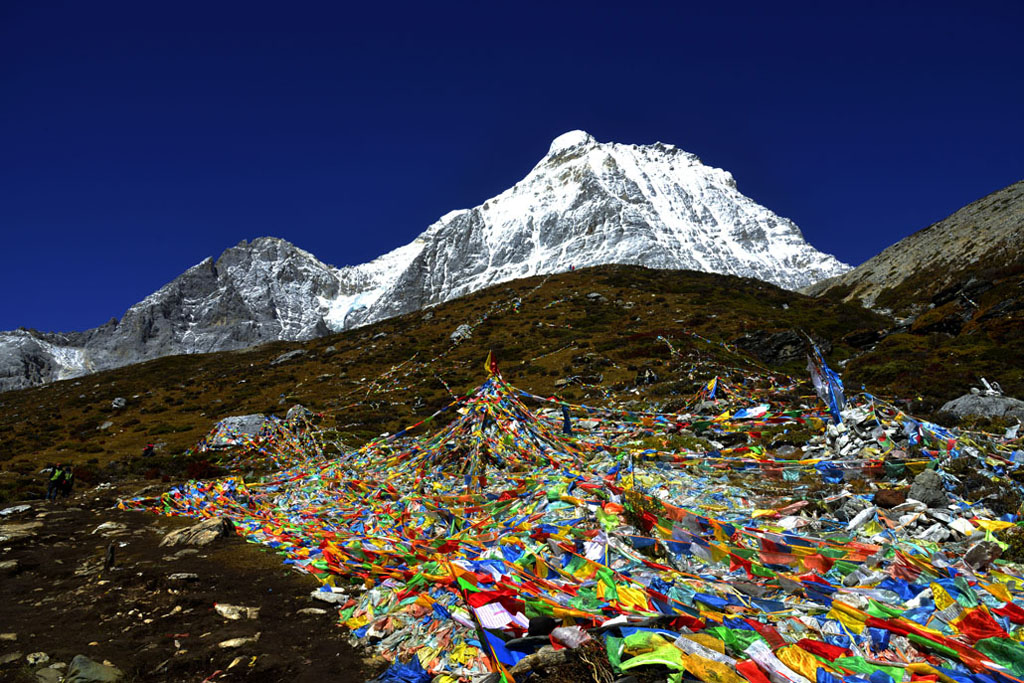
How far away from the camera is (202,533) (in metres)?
9.84

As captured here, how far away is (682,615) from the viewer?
4.77m

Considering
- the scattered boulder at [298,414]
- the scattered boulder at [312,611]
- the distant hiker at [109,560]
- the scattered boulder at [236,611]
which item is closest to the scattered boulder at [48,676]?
the scattered boulder at [236,611]

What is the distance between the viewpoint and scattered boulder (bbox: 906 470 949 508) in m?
7.38

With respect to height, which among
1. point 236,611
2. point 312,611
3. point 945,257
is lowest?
point 312,611

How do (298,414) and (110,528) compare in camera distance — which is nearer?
(110,528)

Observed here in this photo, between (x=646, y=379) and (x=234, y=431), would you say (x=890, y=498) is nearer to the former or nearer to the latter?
(x=646, y=379)

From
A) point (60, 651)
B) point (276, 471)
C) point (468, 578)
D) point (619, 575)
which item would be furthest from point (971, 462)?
point (276, 471)

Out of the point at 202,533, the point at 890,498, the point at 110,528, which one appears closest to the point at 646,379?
the point at 890,498

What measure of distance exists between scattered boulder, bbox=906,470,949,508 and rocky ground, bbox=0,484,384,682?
27.1 feet

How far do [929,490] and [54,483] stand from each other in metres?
21.4

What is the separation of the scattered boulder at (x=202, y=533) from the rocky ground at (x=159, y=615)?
173 millimetres

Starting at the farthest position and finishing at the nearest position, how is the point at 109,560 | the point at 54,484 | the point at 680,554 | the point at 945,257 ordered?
1. the point at 945,257
2. the point at 54,484
3. the point at 109,560
4. the point at 680,554

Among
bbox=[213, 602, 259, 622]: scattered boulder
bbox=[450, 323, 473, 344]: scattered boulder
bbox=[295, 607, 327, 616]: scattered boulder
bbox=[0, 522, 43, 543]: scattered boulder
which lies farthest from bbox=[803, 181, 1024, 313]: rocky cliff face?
bbox=[0, 522, 43, 543]: scattered boulder

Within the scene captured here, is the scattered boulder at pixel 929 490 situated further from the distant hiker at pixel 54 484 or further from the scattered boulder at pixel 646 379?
the distant hiker at pixel 54 484
